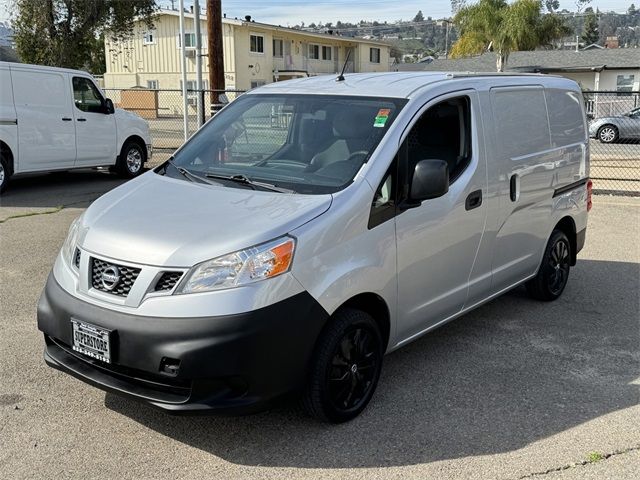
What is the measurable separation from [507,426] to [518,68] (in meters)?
44.4

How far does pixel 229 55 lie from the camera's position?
45.9 meters

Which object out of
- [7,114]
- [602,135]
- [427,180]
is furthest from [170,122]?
[427,180]

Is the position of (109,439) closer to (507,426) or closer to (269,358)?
(269,358)

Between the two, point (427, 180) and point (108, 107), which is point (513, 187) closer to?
point (427, 180)

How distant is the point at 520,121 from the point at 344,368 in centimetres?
257

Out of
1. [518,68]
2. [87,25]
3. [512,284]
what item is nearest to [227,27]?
[518,68]

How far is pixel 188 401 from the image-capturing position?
323 cm

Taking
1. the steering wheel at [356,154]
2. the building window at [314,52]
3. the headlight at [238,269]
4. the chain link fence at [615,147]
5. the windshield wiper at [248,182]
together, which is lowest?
the chain link fence at [615,147]

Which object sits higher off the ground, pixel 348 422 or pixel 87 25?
pixel 87 25

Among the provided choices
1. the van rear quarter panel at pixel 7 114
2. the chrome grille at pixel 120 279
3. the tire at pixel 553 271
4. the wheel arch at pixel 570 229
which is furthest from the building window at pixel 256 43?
the chrome grille at pixel 120 279

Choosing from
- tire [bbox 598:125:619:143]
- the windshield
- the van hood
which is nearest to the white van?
the windshield

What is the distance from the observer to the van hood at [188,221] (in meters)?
3.29

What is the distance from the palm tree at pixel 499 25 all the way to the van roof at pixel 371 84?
127 ft

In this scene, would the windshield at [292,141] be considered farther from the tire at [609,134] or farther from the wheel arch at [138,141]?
the tire at [609,134]
